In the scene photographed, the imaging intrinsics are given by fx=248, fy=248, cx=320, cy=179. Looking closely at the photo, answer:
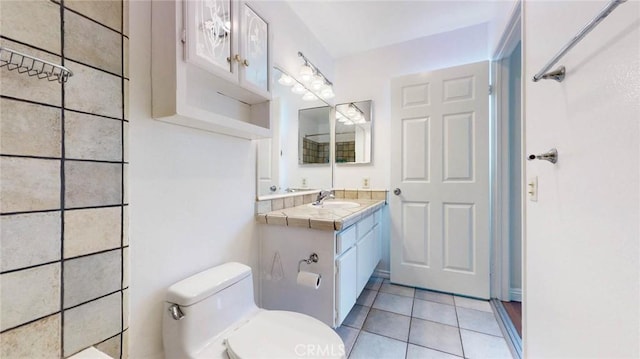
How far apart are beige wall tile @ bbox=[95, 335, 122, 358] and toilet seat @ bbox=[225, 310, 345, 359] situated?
382 mm

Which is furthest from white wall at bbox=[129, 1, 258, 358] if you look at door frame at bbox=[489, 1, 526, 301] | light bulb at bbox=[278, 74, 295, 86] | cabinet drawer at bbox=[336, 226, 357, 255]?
door frame at bbox=[489, 1, 526, 301]

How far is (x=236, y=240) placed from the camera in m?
1.46

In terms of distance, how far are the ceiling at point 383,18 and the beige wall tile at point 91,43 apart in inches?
59.2

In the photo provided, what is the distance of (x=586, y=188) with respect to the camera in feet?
2.49

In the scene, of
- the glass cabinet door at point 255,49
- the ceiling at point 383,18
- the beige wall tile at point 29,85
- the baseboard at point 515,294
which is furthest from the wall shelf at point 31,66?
the baseboard at point 515,294

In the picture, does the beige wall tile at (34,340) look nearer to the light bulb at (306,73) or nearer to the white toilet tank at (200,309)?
the white toilet tank at (200,309)

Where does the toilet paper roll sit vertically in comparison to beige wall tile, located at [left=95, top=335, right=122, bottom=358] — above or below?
above

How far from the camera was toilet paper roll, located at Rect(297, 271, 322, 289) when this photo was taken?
1344 mm

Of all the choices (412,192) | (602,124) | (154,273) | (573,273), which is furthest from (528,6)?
(154,273)

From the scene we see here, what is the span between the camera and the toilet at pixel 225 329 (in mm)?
959

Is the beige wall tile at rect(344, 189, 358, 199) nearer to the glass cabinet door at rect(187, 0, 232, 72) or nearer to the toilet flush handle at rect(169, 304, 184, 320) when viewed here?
the glass cabinet door at rect(187, 0, 232, 72)

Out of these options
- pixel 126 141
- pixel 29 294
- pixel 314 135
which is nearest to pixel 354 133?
pixel 314 135

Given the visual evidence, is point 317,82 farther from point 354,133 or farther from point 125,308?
point 125,308

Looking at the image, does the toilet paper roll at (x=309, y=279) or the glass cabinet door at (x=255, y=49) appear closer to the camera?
the glass cabinet door at (x=255, y=49)
